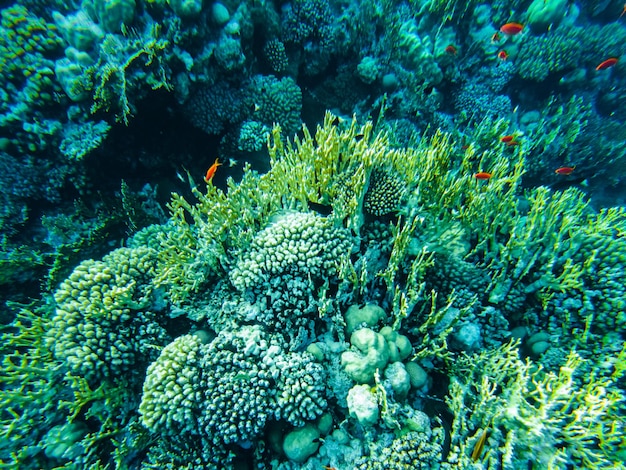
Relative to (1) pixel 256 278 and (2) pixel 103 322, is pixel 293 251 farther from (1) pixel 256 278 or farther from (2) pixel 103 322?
(2) pixel 103 322

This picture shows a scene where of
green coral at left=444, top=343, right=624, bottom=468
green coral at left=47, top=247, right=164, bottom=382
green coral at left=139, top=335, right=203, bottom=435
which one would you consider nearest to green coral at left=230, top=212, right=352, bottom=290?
green coral at left=139, top=335, right=203, bottom=435

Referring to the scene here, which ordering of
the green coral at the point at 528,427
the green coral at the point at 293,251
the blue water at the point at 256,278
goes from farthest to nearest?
the green coral at the point at 293,251
the blue water at the point at 256,278
the green coral at the point at 528,427

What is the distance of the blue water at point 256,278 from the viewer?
2693 millimetres

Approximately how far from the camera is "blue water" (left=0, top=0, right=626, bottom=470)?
269 centimetres

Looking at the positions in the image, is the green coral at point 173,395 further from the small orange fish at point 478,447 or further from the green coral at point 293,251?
the small orange fish at point 478,447

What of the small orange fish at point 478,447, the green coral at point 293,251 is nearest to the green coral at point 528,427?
the small orange fish at point 478,447

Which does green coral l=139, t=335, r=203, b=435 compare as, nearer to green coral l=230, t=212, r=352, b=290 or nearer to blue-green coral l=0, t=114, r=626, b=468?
blue-green coral l=0, t=114, r=626, b=468

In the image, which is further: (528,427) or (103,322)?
(103,322)

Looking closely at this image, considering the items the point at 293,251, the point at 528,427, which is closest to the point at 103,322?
the point at 293,251

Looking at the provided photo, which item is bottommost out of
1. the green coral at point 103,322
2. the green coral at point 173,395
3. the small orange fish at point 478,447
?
the small orange fish at point 478,447

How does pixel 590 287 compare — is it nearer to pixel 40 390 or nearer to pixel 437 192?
pixel 437 192

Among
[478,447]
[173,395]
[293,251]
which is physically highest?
[293,251]

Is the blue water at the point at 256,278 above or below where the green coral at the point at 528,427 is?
above

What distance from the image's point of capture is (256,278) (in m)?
3.08
